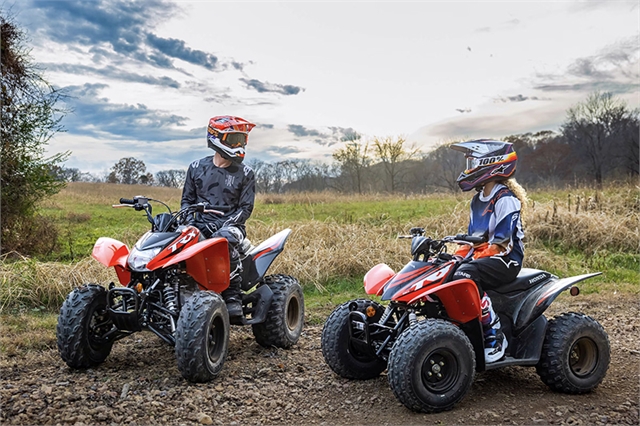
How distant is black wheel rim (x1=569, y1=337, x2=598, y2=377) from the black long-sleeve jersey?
11.4ft

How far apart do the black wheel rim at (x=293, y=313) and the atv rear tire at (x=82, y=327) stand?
2.14m

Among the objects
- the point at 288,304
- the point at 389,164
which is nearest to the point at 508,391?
the point at 288,304

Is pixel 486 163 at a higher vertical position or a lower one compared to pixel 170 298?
higher

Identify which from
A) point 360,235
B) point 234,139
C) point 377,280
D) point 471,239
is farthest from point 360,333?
point 360,235

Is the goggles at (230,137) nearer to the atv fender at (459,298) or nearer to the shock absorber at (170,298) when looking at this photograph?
the shock absorber at (170,298)

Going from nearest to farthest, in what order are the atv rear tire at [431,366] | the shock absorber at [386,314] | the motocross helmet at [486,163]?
1. the atv rear tire at [431,366]
2. the shock absorber at [386,314]
3. the motocross helmet at [486,163]

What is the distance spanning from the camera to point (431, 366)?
455 cm

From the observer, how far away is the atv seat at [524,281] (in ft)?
17.2

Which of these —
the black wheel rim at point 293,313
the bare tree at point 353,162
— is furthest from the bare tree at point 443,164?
the black wheel rim at point 293,313

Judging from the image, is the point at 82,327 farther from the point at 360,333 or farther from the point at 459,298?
the point at 459,298

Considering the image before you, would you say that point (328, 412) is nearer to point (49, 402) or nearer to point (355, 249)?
point (49, 402)

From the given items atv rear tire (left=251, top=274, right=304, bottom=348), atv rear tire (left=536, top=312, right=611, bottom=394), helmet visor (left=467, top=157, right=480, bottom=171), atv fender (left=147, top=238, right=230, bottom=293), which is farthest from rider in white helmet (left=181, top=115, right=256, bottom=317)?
atv rear tire (left=536, top=312, right=611, bottom=394)

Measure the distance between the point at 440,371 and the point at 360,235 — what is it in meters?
7.74

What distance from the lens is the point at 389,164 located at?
1483 inches
